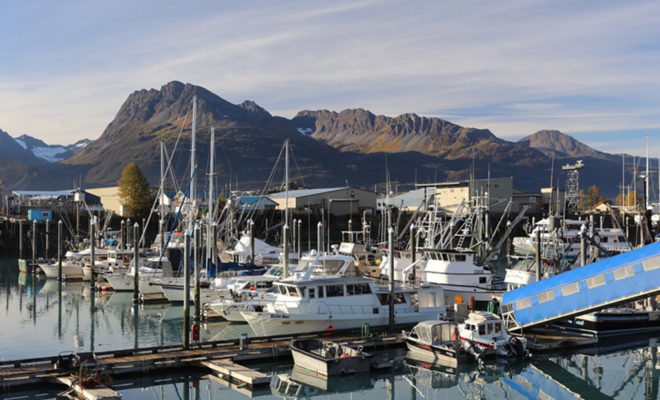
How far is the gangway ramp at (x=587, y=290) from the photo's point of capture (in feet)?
95.2

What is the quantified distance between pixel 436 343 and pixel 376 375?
342cm

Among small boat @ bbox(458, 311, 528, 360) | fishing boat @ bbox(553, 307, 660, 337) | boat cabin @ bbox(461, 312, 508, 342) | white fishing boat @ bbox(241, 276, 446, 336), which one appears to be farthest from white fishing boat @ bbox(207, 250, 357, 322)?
fishing boat @ bbox(553, 307, 660, 337)

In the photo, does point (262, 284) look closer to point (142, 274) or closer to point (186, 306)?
point (186, 306)

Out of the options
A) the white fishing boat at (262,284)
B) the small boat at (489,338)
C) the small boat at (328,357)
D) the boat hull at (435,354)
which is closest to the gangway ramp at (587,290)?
the small boat at (489,338)

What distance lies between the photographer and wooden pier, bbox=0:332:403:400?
2402 centimetres

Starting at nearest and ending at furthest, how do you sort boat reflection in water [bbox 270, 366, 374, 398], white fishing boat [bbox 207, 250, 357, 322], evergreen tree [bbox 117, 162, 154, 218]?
boat reflection in water [bbox 270, 366, 374, 398], white fishing boat [bbox 207, 250, 357, 322], evergreen tree [bbox 117, 162, 154, 218]

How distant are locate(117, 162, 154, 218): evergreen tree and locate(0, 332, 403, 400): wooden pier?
75.8m

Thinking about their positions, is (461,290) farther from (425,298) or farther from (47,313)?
(47,313)

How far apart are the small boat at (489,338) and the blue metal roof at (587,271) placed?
130 inches

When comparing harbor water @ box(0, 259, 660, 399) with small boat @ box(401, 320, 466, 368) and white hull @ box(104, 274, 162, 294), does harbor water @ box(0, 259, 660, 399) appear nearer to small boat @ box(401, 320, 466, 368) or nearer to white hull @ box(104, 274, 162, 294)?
small boat @ box(401, 320, 466, 368)

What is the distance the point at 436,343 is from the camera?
2933 cm

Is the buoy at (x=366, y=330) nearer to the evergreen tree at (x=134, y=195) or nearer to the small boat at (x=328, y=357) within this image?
the small boat at (x=328, y=357)

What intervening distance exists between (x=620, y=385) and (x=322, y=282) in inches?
513

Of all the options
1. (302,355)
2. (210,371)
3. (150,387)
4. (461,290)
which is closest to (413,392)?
(302,355)
